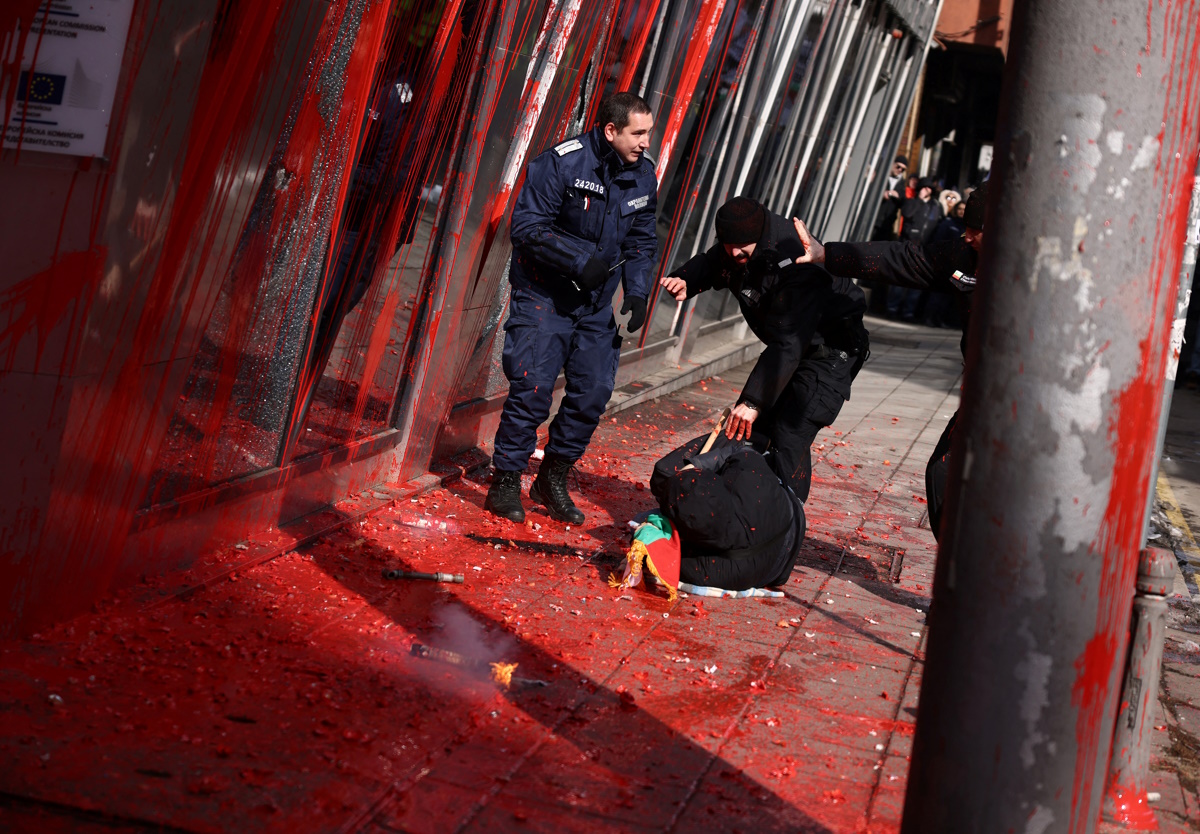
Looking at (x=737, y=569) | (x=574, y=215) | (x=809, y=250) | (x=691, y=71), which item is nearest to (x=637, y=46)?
(x=691, y=71)

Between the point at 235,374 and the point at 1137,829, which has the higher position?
the point at 235,374

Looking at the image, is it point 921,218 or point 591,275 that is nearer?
point 591,275

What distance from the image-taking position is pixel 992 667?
261cm

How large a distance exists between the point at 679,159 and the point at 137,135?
7.24m

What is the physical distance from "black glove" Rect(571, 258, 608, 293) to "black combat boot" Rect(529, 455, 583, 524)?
3.25ft

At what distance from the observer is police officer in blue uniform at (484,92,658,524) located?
6.14 m

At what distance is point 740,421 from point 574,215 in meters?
1.30

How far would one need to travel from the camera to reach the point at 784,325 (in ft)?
19.6

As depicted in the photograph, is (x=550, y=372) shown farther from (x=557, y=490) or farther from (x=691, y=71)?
(x=691, y=71)

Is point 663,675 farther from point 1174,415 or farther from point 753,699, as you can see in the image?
point 1174,415

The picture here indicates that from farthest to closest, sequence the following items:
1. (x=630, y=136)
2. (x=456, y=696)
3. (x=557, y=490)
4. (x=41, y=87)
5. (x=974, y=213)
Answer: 1. (x=557, y=490)
2. (x=630, y=136)
3. (x=974, y=213)
4. (x=456, y=696)
5. (x=41, y=87)

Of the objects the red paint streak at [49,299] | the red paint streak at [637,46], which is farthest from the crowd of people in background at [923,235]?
the red paint streak at [49,299]

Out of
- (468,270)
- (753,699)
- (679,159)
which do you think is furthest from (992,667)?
(679,159)

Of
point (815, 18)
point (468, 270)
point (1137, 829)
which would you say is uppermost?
point (815, 18)
